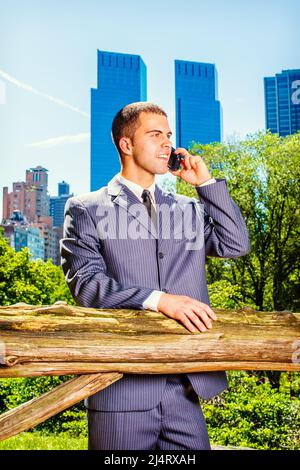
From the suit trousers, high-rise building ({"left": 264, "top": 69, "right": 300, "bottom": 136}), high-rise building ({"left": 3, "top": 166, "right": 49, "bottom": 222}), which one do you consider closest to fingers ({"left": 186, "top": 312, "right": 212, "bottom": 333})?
the suit trousers

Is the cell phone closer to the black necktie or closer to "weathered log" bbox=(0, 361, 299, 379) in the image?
the black necktie

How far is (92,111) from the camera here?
56.2m

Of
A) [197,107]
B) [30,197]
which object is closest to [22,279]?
[30,197]

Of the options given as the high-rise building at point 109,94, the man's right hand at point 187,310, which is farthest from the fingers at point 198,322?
the high-rise building at point 109,94

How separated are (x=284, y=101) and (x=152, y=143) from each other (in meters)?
32.9

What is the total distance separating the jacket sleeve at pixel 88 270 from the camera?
1.89m

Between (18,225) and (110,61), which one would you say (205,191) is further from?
(110,61)

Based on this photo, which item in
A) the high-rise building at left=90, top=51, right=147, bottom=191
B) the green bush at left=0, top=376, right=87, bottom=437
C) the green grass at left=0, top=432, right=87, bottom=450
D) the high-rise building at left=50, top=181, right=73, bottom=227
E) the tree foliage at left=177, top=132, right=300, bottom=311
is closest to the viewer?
the green grass at left=0, top=432, right=87, bottom=450

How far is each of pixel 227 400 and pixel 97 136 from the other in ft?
171

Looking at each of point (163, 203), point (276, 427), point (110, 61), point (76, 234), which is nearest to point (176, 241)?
point (163, 203)

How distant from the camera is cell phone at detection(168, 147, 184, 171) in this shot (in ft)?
6.98

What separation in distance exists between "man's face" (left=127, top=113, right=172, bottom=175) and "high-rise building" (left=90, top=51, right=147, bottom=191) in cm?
4974

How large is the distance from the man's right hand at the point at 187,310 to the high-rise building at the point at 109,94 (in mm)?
49970

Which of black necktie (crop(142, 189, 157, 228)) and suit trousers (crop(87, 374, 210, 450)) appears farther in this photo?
black necktie (crop(142, 189, 157, 228))
